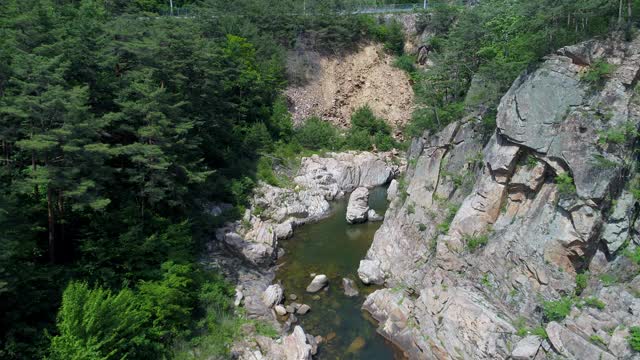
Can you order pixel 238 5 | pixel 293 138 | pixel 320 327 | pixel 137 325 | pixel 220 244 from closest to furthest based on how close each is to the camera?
pixel 137 325 → pixel 320 327 → pixel 220 244 → pixel 293 138 → pixel 238 5

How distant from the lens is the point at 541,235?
1527 centimetres

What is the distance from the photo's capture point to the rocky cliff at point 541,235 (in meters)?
13.6

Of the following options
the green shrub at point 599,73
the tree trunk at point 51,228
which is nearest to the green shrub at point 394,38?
the green shrub at point 599,73

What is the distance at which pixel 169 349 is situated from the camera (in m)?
15.5

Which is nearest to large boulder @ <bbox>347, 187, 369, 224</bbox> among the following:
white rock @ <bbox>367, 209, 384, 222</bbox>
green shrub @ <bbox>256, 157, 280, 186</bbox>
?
white rock @ <bbox>367, 209, 384, 222</bbox>

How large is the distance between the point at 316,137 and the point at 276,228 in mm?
13059

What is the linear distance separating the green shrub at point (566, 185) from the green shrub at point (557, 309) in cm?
350

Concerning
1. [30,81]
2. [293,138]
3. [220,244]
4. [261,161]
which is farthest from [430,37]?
[30,81]

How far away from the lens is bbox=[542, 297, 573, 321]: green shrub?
1375 centimetres

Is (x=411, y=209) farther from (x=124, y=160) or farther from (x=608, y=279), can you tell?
(x=124, y=160)

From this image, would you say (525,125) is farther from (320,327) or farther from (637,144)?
(320,327)

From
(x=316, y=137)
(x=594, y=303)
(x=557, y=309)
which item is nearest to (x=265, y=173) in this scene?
(x=316, y=137)

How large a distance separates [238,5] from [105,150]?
30224 millimetres

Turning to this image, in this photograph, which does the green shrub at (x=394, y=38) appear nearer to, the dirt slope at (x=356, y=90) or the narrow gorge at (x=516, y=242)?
the dirt slope at (x=356, y=90)
